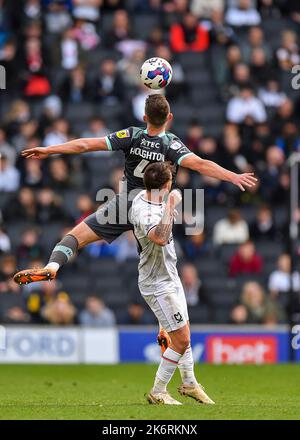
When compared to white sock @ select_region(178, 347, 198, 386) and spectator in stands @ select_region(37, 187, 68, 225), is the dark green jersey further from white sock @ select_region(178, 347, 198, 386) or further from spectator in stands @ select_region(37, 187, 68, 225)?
spectator in stands @ select_region(37, 187, 68, 225)

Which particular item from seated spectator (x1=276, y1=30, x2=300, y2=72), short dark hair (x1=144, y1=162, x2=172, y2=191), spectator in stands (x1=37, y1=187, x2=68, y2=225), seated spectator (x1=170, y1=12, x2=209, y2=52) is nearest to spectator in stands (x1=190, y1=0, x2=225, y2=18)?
seated spectator (x1=170, y1=12, x2=209, y2=52)

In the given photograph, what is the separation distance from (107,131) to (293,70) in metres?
3.88

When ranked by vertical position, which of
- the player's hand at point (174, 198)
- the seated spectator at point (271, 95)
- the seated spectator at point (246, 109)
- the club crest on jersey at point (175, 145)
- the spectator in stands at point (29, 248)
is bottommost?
the spectator in stands at point (29, 248)

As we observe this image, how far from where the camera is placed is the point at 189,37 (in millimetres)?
25344

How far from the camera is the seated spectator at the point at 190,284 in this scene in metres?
21.2

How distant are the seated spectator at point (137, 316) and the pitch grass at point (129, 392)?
80.4 inches

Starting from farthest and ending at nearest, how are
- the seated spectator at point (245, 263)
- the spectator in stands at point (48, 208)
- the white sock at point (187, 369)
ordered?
1. the spectator in stands at point (48, 208)
2. the seated spectator at point (245, 263)
3. the white sock at point (187, 369)

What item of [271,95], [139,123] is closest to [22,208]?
[139,123]

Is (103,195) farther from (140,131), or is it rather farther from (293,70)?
(140,131)

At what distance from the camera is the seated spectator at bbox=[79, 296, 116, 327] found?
2100cm

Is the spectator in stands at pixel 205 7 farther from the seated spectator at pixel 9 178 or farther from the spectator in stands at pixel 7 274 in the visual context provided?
the spectator in stands at pixel 7 274

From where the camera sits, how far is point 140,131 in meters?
12.3

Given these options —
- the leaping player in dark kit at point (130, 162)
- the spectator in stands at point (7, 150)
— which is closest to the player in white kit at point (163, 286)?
the leaping player in dark kit at point (130, 162)
